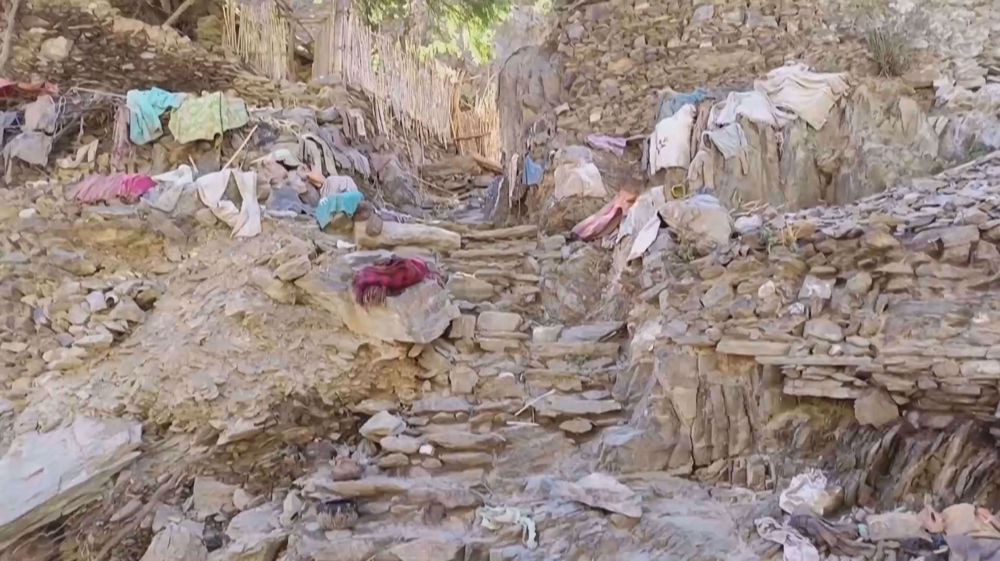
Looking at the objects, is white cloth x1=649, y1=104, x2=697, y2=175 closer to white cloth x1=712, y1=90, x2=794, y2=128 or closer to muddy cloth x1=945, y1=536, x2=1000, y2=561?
white cloth x1=712, y1=90, x2=794, y2=128

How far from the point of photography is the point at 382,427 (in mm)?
4906

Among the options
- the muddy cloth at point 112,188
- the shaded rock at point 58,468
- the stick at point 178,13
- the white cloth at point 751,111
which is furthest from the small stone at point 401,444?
the stick at point 178,13

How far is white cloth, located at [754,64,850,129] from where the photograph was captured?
20.7 ft

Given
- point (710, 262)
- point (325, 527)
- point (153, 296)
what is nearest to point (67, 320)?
point (153, 296)

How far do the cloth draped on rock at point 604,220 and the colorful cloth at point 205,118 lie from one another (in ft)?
11.1

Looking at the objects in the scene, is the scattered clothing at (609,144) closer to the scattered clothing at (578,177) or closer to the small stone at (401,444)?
the scattered clothing at (578,177)

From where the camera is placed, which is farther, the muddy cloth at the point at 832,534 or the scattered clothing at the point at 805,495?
the scattered clothing at the point at 805,495

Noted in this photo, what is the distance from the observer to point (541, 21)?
30.3 feet

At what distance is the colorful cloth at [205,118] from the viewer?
7.25 m

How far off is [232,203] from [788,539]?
4.65 meters

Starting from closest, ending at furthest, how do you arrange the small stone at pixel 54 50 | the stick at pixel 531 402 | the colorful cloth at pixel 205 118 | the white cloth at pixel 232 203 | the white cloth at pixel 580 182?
the stick at pixel 531 402, the white cloth at pixel 232 203, the white cloth at pixel 580 182, the colorful cloth at pixel 205 118, the small stone at pixel 54 50

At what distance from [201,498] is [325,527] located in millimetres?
980

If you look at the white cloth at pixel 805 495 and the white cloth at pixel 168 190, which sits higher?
the white cloth at pixel 168 190

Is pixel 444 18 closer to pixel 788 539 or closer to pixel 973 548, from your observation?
pixel 788 539
